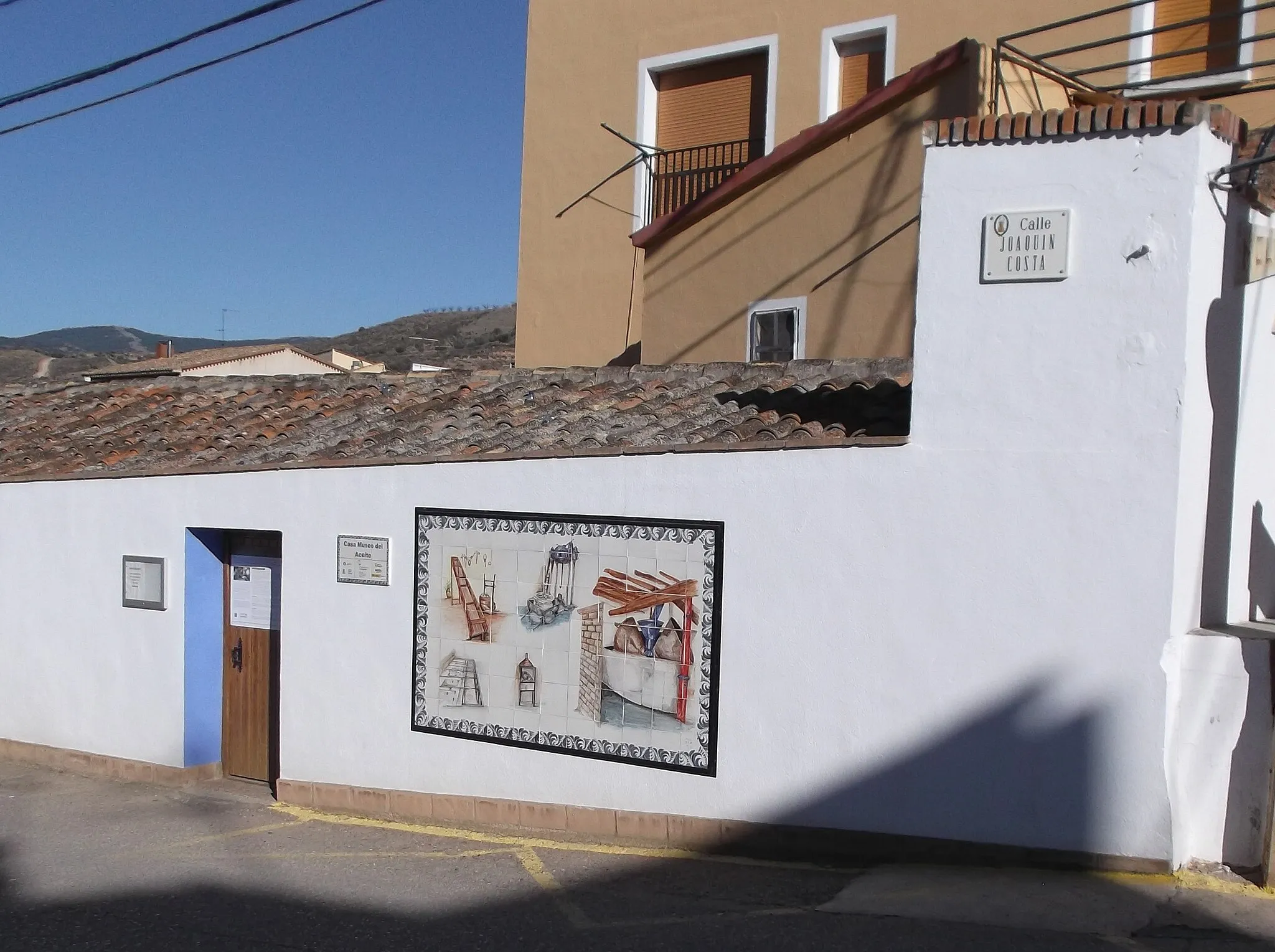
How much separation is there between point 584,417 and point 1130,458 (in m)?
4.17

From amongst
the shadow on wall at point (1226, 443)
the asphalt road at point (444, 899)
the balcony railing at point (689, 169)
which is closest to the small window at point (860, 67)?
the balcony railing at point (689, 169)

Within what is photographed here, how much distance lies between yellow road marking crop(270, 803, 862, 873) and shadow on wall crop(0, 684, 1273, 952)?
0.05 metres

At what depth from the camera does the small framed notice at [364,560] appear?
9.01 meters

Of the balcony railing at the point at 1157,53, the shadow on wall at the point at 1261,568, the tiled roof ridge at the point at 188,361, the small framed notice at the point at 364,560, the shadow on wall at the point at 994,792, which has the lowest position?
the shadow on wall at the point at 994,792

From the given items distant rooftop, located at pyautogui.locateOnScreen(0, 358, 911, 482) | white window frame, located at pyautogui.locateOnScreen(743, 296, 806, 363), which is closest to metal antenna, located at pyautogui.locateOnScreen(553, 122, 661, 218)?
white window frame, located at pyautogui.locateOnScreen(743, 296, 806, 363)

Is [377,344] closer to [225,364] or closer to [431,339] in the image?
[431,339]

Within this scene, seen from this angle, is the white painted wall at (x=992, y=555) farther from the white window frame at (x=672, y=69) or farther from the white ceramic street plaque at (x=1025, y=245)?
the white window frame at (x=672, y=69)

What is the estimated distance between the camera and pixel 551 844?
8.07 metres

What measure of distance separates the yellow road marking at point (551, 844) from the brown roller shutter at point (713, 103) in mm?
9977

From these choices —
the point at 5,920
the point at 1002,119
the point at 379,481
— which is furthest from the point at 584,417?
the point at 5,920

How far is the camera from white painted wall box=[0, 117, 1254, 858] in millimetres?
6547

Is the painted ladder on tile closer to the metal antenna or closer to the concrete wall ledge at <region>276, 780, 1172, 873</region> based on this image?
the concrete wall ledge at <region>276, 780, 1172, 873</region>

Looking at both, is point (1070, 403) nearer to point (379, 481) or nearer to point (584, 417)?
point (584, 417)

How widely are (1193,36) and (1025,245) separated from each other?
25.2 feet
